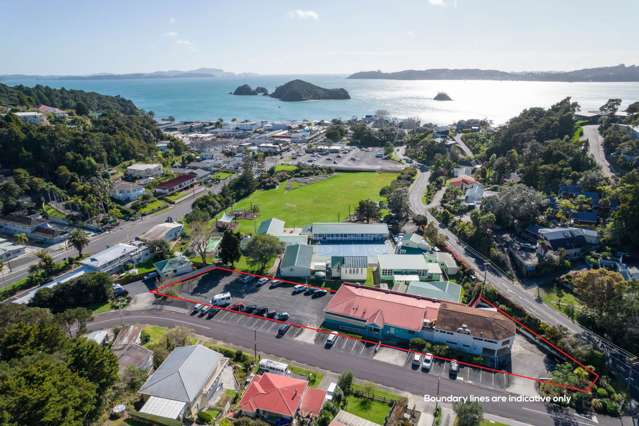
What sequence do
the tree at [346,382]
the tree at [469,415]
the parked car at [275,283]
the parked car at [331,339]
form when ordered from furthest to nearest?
the parked car at [275,283], the parked car at [331,339], the tree at [346,382], the tree at [469,415]

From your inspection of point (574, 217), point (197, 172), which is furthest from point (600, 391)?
point (197, 172)

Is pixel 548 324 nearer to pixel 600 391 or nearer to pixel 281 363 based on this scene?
pixel 600 391

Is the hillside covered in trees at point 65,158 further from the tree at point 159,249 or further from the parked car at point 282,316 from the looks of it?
the parked car at point 282,316

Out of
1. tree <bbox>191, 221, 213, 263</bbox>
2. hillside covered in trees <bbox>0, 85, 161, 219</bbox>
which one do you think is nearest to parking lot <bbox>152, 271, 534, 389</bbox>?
tree <bbox>191, 221, 213, 263</bbox>

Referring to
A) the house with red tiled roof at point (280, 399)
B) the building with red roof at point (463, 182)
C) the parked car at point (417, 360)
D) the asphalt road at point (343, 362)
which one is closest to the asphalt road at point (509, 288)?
the asphalt road at point (343, 362)

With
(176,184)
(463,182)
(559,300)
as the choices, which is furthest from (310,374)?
(176,184)

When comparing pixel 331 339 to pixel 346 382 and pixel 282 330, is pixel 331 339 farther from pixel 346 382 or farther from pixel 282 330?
pixel 346 382
